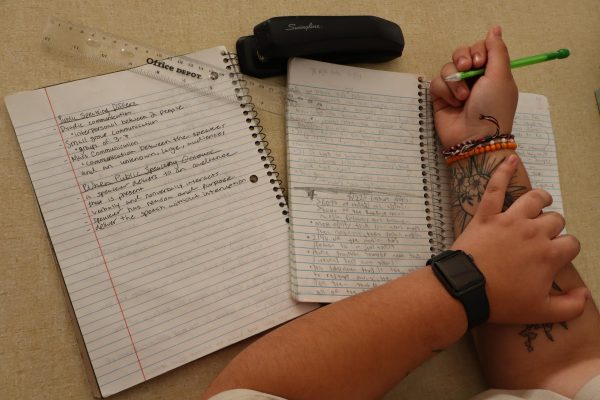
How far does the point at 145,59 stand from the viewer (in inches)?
25.7

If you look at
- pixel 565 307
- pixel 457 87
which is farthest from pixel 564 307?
pixel 457 87

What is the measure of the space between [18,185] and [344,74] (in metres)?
0.48

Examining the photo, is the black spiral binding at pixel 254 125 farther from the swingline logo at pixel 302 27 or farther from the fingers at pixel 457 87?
the fingers at pixel 457 87

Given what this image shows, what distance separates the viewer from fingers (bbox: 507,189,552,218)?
24.9 inches

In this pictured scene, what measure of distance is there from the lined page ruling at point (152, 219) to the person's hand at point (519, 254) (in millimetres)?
240

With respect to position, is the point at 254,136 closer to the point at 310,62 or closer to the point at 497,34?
the point at 310,62

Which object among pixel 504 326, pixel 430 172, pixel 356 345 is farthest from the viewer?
pixel 430 172

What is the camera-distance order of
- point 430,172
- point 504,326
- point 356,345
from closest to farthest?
1. point 356,345
2. point 504,326
3. point 430,172

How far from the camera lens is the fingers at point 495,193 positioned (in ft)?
2.07

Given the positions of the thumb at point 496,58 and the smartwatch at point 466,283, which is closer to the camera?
the smartwatch at point 466,283

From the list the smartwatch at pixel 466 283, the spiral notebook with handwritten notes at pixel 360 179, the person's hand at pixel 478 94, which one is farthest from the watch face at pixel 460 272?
the person's hand at pixel 478 94

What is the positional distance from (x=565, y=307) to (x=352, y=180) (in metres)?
0.32

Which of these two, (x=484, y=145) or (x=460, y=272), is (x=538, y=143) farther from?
(x=460, y=272)

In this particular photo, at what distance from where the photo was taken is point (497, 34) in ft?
2.36
